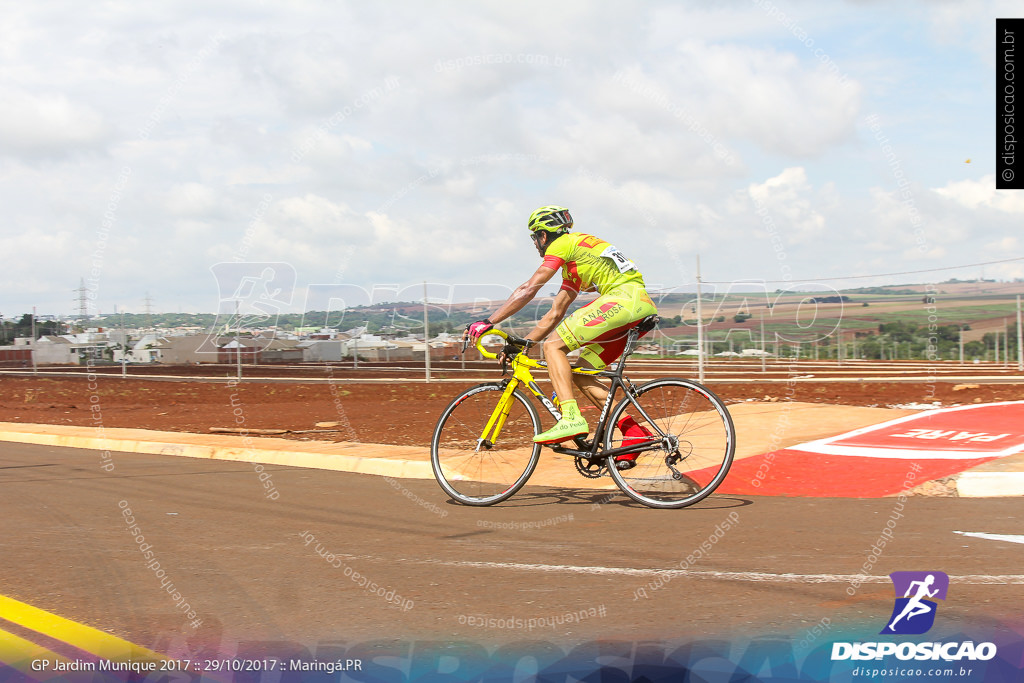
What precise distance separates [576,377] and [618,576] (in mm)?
2486

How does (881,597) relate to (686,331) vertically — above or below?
below

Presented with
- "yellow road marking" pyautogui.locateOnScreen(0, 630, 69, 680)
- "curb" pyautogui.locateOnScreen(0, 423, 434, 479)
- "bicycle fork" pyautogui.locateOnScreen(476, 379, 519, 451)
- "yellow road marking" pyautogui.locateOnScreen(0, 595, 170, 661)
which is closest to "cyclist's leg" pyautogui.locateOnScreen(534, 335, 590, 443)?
"bicycle fork" pyautogui.locateOnScreen(476, 379, 519, 451)

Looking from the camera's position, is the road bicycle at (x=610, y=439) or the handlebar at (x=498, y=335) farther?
the handlebar at (x=498, y=335)

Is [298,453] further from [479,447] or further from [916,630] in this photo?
[916,630]

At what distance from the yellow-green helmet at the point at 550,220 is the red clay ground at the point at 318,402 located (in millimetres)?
1271

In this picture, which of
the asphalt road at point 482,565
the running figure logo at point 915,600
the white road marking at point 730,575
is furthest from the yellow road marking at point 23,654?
the running figure logo at point 915,600

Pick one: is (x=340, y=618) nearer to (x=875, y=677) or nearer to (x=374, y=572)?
(x=374, y=572)

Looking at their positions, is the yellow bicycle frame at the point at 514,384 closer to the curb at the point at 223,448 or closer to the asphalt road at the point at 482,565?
the asphalt road at the point at 482,565

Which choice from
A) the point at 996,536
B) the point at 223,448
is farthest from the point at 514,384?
the point at 223,448

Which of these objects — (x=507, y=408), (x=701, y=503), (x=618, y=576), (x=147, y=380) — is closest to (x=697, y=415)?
(x=701, y=503)

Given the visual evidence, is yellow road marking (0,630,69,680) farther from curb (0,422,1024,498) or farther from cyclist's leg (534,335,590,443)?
curb (0,422,1024,498)

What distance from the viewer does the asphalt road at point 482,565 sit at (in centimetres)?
380

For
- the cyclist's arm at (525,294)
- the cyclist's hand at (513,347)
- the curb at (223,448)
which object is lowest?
the curb at (223,448)

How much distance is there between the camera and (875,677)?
125 inches
